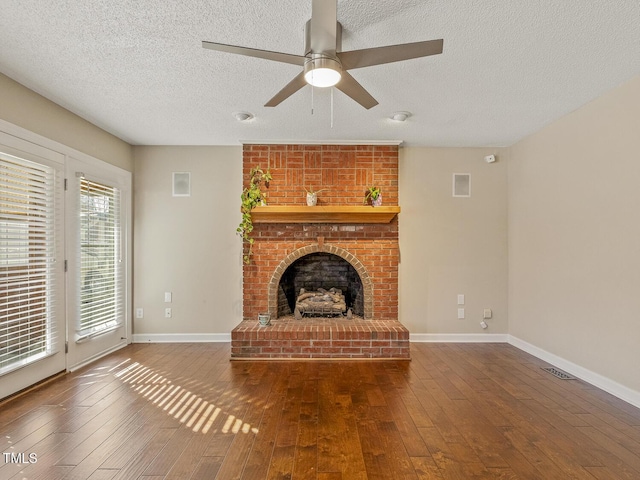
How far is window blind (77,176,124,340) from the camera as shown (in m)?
3.49

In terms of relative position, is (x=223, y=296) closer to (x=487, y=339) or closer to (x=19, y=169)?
(x=19, y=169)

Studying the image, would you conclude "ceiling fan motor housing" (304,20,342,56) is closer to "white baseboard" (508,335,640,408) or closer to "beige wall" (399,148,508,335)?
"beige wall" (399,148,508,335)

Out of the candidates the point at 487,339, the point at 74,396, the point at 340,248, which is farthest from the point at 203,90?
the point at 487,339

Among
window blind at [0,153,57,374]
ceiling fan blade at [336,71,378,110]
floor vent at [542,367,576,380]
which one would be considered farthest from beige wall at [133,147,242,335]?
floor vent at [542,367,576,380]

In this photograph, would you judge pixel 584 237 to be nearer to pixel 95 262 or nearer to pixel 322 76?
pixel 322 76

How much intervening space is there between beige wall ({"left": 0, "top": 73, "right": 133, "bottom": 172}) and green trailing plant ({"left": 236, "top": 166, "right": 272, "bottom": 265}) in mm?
1567

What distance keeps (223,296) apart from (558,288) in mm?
3798

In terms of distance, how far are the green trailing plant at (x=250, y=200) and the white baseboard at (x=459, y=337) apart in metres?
2.39

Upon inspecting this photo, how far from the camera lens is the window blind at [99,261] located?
3490 mm

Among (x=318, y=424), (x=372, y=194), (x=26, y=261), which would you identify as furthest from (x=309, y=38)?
(x=26, y=261)

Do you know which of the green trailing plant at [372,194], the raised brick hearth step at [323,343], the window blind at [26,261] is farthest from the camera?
the green trailing plant at [372,194]

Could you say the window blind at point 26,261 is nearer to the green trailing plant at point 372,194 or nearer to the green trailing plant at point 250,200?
the green trailing plant at point 250,200

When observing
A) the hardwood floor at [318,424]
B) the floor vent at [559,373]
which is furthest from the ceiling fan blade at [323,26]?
the floor vent at [559,373]

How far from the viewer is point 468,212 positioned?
4.40m
